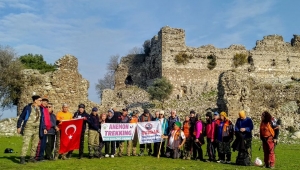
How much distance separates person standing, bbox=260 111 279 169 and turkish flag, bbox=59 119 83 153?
6731mm

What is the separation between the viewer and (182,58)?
47.3 m

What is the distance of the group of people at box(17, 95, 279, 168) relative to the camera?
470 inches

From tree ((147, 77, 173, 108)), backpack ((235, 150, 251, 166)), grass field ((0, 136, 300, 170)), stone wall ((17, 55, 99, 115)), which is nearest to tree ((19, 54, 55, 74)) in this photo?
tree ((147, 77, 173, 108))

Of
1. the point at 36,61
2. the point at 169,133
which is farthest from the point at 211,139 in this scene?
the point at 36,61

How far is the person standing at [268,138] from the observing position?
12.5 m

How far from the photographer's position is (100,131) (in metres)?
13.9

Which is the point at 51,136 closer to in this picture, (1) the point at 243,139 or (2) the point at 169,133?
(2) the point at 169,133

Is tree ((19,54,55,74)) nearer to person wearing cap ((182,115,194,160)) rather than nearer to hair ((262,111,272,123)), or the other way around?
person wearing cap ((182,115,194,160))

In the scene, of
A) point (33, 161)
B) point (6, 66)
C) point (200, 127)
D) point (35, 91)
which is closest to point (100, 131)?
point (33, 161)

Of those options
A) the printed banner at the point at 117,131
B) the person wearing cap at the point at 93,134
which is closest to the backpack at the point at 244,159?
the printed banner at the point at 117,131

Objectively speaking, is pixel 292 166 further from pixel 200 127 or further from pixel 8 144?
pixel 8 144

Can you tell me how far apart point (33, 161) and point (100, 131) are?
2.88 meters

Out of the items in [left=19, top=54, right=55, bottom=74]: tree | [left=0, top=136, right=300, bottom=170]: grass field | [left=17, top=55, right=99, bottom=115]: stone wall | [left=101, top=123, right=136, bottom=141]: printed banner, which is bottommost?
[left=0, top=136, right=300, bottom=170]: grass field

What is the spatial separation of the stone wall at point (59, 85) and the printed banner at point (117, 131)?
822 cm
